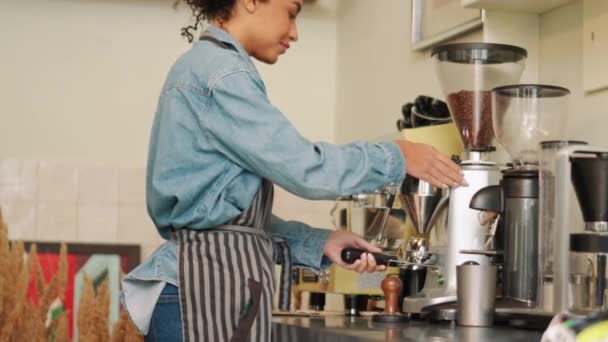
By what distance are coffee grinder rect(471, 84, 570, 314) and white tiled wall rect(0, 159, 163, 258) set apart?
1570 millimetres

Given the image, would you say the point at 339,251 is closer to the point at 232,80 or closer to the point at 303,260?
the point at 303,260

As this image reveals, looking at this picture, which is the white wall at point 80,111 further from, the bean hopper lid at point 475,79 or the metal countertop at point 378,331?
the bean hopper lid at point 475,79

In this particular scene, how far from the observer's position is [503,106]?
67.3 inches

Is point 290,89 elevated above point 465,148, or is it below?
above

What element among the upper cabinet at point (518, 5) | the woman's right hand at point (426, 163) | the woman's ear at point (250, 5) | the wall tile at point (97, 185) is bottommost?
the woman's right hand at point (426, 163)

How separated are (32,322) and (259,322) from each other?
63.0 inches

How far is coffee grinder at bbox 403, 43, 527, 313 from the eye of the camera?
68.2 inches

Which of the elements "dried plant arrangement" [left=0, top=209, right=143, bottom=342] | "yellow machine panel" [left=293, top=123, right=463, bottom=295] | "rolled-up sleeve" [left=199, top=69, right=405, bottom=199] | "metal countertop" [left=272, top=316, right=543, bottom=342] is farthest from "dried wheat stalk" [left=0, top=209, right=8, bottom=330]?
"rolled-up sleeve" [left=199, top=69, right=405, bottom=199]

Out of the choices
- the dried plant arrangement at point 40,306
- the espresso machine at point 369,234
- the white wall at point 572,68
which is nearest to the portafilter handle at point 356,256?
the espresso machine at point 369,234

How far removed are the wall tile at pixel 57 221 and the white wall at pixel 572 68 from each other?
1.50 m

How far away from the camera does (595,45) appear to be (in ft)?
6.18

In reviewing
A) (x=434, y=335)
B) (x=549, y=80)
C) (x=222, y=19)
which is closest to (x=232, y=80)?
(x=222, y=19)

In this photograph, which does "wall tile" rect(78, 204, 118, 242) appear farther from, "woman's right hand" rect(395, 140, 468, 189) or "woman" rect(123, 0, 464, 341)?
"woman's right hand" rect(395, 140, 468, 189)

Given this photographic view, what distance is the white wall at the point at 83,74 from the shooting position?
118 inches
